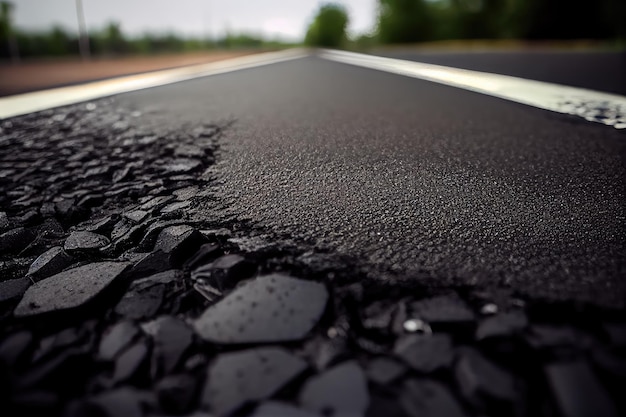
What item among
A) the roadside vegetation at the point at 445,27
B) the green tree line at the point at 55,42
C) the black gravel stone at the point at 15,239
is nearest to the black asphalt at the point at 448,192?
the black gravel stone at the point at 15,239

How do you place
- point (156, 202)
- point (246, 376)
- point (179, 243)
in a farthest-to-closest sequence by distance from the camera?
point (156, 202) → point (179, 243) → point (246, 376)

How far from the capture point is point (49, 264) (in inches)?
61.3

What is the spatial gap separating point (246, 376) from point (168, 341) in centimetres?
28

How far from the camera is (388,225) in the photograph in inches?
60.1

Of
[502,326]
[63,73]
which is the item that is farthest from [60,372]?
[63,73]

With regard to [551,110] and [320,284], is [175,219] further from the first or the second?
[551,110]

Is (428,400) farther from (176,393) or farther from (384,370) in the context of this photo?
(176,393)

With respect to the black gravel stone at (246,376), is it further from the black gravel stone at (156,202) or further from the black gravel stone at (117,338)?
the black gravel stone at (156,202)

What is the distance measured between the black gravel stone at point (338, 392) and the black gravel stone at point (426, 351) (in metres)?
0.13

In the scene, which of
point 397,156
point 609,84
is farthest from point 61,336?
point 609,84

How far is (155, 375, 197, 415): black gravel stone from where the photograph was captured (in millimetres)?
902

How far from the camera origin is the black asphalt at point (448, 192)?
127cm

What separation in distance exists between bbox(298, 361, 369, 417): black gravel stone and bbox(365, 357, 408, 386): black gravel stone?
0.02m

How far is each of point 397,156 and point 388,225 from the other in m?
0.92
